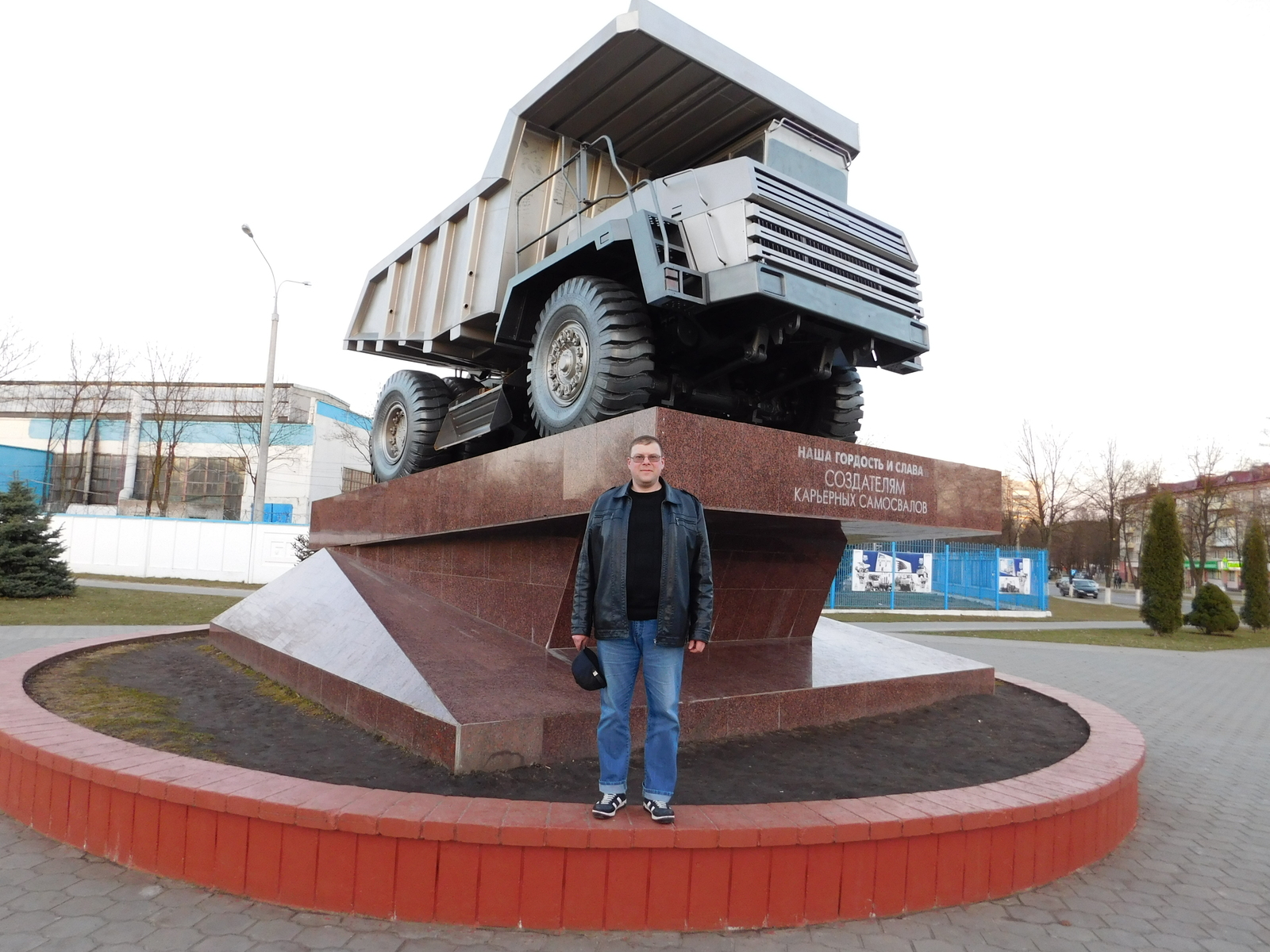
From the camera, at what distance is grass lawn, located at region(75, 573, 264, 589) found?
2309cm

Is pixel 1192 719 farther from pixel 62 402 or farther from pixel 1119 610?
pixel 62 402

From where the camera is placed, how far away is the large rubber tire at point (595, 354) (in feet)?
17.1

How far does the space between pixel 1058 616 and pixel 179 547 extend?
29.0 metres

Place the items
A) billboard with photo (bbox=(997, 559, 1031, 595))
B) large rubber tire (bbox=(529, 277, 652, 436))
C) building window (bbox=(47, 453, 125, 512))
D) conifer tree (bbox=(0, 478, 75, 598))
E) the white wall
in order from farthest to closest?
building window (bbox=(47, 453, 125, 512)), billboard with photo (bbox=(997, 559, 1031, 595)), the white wall, conifer tree (bbox=(0, 478, 75, 598)), large rubber tire (bbox=(529, 277, 652, 436))

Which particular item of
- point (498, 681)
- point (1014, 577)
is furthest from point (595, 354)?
point (1014, 577)

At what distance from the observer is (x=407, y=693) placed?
14.6ft

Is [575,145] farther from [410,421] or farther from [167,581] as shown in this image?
[167,581]

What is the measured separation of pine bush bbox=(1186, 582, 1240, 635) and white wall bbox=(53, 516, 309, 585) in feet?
85.8

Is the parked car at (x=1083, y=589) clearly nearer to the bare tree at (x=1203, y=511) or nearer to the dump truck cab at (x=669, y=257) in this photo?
the bare tree at (x=1203, y=511)

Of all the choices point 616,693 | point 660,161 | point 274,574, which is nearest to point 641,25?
point 660,161

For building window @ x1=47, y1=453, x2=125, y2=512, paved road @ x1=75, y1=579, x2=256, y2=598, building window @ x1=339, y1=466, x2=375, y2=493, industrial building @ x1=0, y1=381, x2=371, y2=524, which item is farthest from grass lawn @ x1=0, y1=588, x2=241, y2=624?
building window @ x1=47, y1=453, x2=125, y2=512

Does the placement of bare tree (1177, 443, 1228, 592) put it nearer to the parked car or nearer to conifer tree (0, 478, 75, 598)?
the parked car

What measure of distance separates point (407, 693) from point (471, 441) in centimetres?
349

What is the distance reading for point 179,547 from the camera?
972 inches
